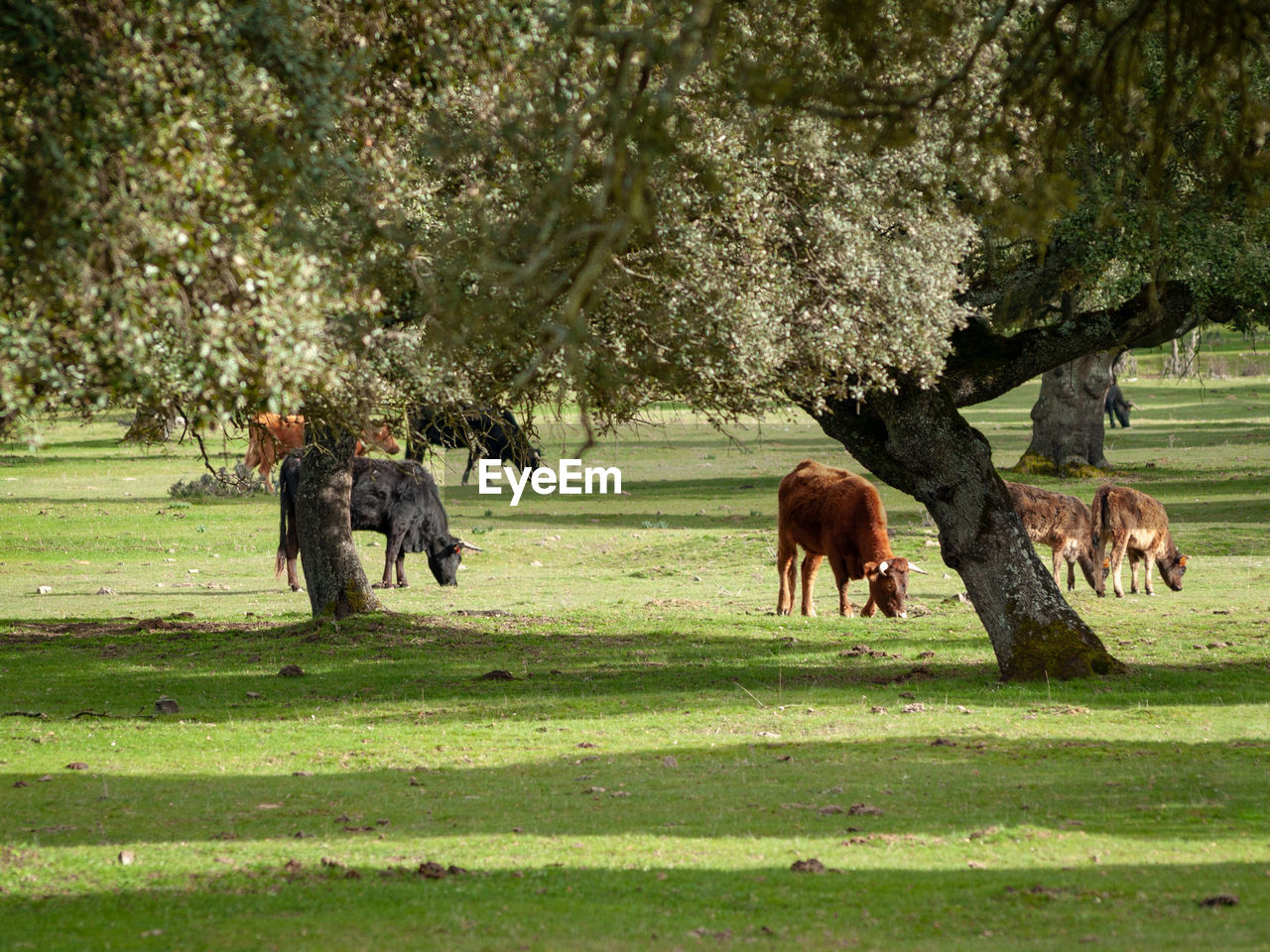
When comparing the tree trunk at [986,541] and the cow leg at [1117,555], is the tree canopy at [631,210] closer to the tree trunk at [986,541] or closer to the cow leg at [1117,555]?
the tree trunk at [986,541]

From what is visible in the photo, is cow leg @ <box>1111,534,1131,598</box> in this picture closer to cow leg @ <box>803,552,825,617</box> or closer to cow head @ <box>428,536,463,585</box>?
cow leg @ <box>803,552,825,617</box>

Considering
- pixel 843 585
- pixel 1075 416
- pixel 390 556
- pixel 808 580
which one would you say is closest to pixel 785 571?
pixel 808 580

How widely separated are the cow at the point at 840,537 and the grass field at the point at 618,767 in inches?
26.2

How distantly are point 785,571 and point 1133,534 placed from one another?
5.70m

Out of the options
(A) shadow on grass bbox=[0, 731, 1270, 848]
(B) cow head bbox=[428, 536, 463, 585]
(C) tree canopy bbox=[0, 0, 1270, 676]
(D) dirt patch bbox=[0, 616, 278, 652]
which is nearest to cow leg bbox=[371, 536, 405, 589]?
(B) cow head bbox=[428, 536, 463, 585]

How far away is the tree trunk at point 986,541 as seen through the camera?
16.3 meters

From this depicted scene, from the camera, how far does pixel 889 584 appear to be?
21281mm

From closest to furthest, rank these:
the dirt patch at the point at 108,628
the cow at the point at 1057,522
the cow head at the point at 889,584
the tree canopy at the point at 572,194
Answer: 1. the tree canopy at the point at 572,194
2. the dirt patch at the point at 108,628
3. the cow head at the point at 889,584
4. the cow at the point at 1057,522

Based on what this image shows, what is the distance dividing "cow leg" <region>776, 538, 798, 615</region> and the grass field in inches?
35.4

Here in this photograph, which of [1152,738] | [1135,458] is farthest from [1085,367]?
[1152,738]

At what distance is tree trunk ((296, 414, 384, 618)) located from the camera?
67.6 ft

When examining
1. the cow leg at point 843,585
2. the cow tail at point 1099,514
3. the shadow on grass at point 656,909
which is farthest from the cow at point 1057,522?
the shadow on grass at point 656,909

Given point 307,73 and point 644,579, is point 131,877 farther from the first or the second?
point 644,579

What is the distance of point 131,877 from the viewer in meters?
8.48
